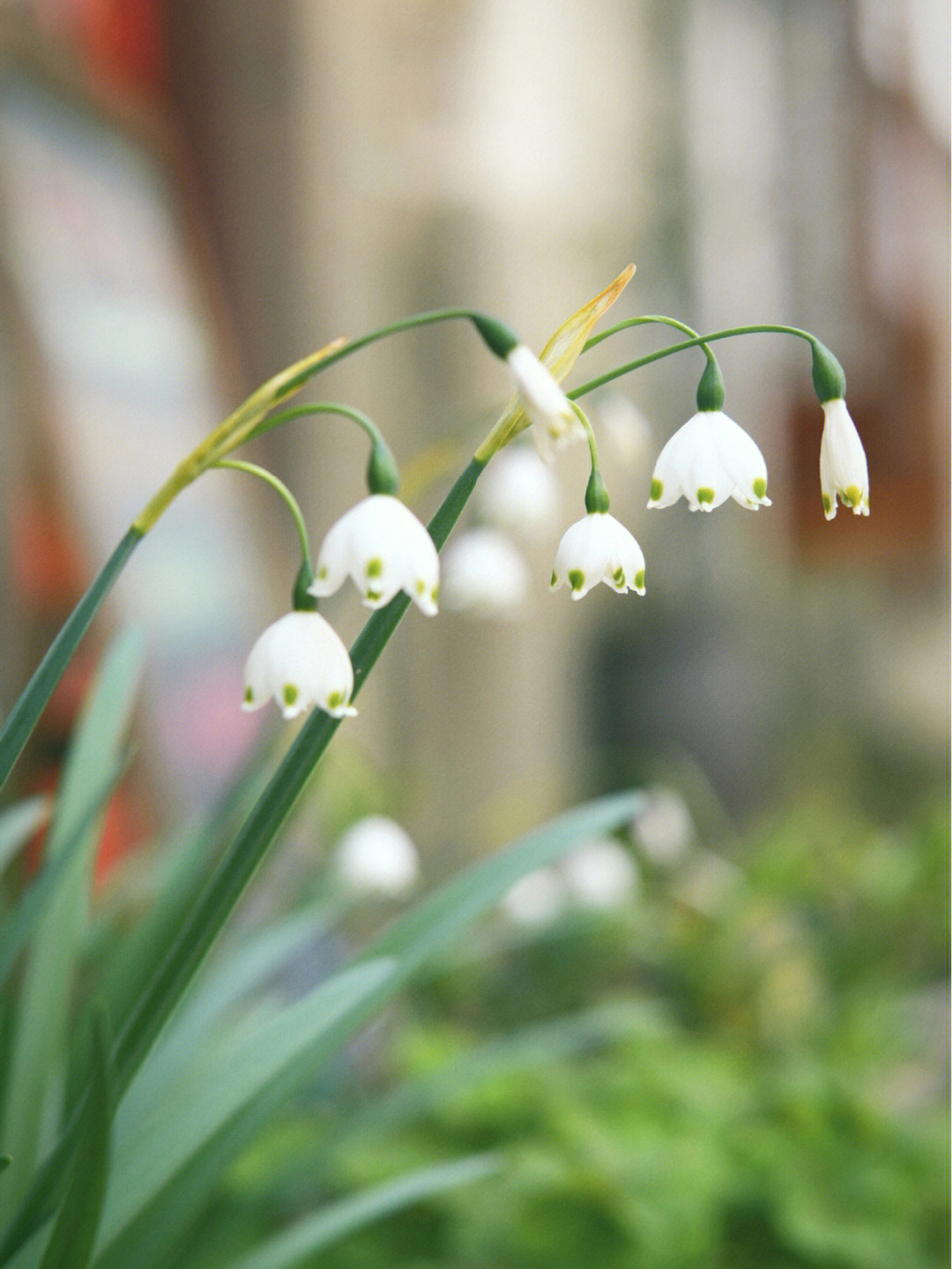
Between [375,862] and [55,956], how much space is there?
1.31ft

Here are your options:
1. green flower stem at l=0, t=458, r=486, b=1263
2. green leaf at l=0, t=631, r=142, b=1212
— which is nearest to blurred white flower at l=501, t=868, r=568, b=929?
green leaf at l=0, t=631, r=142, b=1212

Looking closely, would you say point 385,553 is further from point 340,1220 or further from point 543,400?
point 340,1220

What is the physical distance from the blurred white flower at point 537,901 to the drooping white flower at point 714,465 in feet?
3.46

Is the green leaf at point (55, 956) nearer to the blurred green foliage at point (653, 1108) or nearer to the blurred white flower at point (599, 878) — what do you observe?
the blurred green foliage at point (653, 1108)

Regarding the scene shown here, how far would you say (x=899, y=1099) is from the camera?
1557 millimetres

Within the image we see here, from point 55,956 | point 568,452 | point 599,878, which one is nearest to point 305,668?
point 55,956

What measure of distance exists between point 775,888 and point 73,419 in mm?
1173

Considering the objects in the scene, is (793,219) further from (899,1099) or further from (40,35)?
(899,1099)

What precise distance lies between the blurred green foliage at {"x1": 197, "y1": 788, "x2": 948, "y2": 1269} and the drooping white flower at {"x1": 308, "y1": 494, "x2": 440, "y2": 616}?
0.55 meters

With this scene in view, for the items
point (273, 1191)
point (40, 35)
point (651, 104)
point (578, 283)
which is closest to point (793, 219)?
point (651, 104)

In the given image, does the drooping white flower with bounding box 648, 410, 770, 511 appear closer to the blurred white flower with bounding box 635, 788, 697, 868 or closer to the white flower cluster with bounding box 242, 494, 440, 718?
the white flower cluster with bounding box 242, 494, 440, 718

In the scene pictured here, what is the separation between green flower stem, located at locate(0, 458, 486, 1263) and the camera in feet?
1.66

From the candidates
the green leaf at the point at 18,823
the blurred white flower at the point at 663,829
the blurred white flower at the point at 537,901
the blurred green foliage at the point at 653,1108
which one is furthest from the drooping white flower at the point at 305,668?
the blurred white flower at the point at 663,829

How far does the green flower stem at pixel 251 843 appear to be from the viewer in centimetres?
51
